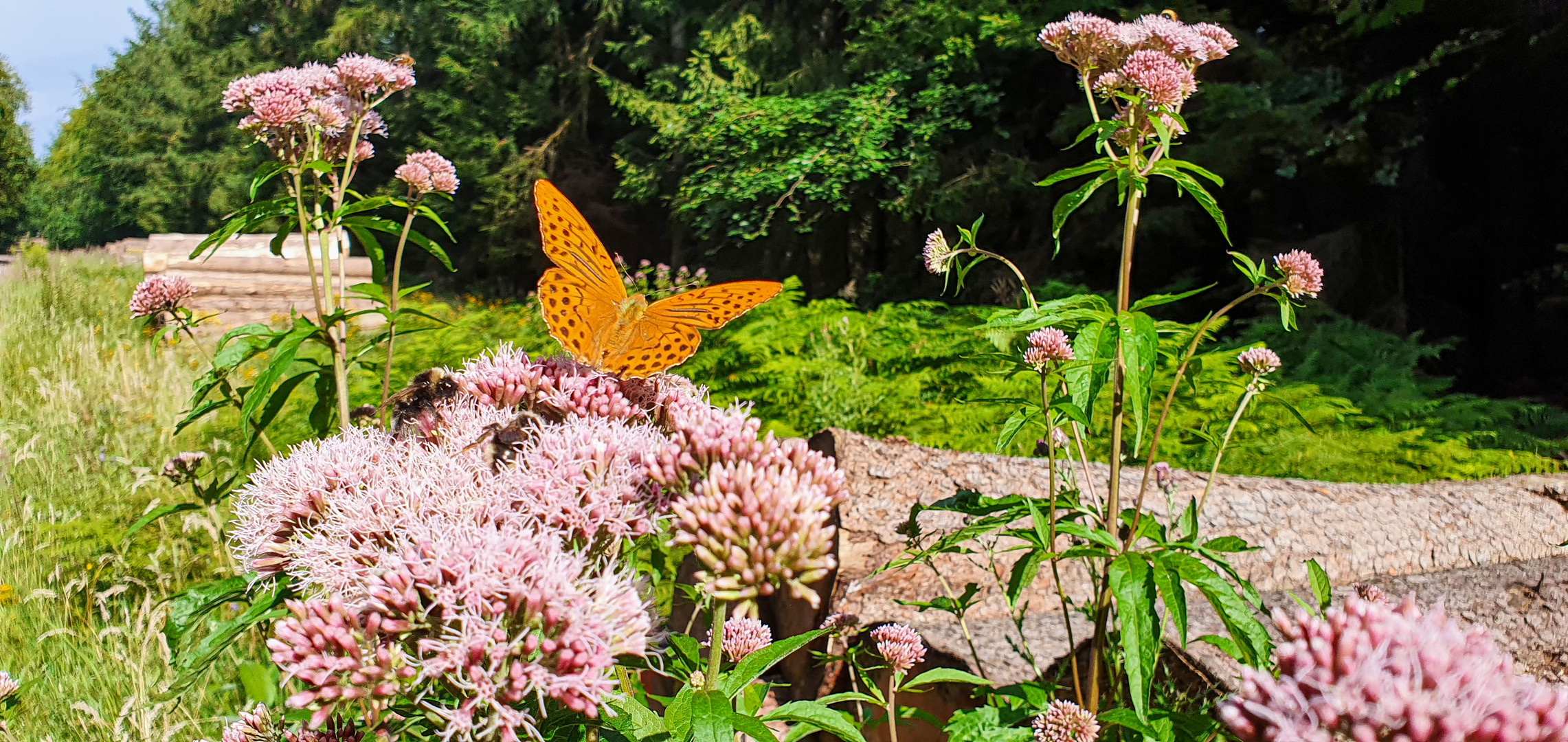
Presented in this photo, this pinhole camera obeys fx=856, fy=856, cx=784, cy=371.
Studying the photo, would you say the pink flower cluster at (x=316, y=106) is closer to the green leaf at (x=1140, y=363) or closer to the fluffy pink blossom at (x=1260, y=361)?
the green leaf at (x=1140, y=363)

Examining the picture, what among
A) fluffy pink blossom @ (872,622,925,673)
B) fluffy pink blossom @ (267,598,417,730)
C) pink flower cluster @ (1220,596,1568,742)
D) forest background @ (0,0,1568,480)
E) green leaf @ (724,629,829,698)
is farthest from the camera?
forest background @ (0,0,1568,480)

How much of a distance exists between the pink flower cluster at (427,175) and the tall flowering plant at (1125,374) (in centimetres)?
151

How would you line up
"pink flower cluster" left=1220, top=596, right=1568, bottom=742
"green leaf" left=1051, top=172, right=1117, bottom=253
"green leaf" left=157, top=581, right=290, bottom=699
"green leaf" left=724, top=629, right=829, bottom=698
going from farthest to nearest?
1. "green leaf" left=1051, top=172, right=1117, bottom=253
2. "green leaf" left=157, top=581, right=290, bottom=699
3. "green leaf" left=724, top=629, right=829, bottom=698
4. "pink flower cluster" left=1220, top=596, right=1568, bottom=742

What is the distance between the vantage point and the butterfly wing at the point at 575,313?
158 cm

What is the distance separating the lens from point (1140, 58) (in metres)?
1.79

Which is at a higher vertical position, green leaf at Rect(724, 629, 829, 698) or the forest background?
the forest background

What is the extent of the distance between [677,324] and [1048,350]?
804mm

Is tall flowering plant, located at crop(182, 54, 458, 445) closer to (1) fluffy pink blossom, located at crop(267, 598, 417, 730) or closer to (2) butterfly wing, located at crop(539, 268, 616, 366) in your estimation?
(2) butterfly wing, located at crop(539, 268, 616, 366)

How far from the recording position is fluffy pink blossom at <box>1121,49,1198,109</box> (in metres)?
1.72

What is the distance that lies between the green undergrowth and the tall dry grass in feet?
5.27

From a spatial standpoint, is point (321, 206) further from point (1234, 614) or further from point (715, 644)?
point (1234, 614)

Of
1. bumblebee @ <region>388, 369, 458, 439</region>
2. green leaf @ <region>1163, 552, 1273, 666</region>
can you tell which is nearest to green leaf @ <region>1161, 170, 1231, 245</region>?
green leaf @ <region>1163, 552, 1273, 666</region>

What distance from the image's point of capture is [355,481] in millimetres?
1185

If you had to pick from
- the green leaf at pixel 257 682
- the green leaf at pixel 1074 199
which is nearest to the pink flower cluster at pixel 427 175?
the green leaf at pixel 257 682
